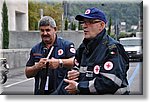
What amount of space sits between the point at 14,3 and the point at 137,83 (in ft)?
4.13

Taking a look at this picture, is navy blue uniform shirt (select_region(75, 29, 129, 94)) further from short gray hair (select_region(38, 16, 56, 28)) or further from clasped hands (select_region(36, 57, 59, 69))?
short gray hair (select_region(38, 16, 56, 28))

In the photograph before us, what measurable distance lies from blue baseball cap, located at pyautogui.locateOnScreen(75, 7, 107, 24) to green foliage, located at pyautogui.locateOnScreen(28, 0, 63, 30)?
11.6 inches

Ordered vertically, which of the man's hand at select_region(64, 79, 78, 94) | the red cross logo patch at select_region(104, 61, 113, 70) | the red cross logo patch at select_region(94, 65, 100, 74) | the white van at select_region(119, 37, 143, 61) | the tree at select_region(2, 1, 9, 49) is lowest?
the man's hand at select_region(64, 79, 78, 94)

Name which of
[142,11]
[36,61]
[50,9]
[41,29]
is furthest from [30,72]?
[142,11]

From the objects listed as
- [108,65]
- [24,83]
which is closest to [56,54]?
[24,83]

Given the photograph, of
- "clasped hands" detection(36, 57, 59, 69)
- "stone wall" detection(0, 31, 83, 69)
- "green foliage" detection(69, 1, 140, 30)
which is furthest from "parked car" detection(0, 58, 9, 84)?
"green foliage" detection(69, 1, 140, 30)

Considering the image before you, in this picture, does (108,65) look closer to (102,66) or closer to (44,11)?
(102,66)

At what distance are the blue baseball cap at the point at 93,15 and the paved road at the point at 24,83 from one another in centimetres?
50

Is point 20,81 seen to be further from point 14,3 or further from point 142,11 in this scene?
point 142,11

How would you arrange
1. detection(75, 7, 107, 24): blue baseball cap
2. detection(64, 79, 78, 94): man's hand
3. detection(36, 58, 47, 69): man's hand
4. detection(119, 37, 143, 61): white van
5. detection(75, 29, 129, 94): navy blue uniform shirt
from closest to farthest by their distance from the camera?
detection(75, 29, 129, 94): navy blue uniform shirt, detection(75, 7, 107, 24): blue baseball cap, detection(64, 79, 78, 94): man's hand, detection(119, 37, 143, 61): white van, detection(36, 58, 47, 69): man's hand

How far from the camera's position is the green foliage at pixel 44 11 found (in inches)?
118

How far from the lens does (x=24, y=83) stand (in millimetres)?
3008

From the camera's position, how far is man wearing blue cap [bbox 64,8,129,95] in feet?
8.27

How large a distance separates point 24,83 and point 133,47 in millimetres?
977
